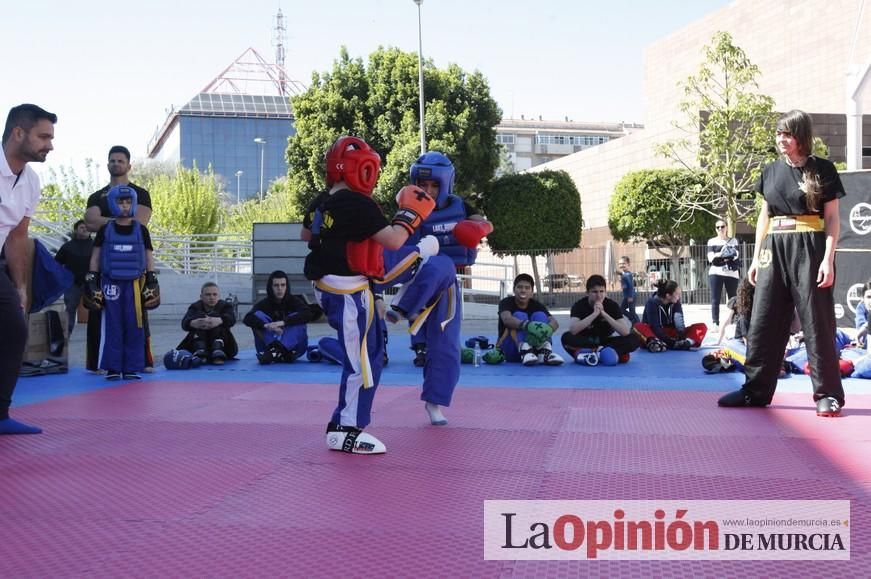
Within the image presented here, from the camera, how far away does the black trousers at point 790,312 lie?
19.5 ft

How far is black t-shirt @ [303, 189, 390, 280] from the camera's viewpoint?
4.62m

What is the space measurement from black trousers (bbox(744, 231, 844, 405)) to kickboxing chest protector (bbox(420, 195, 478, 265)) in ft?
6.80

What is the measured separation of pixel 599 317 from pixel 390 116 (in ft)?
72.2

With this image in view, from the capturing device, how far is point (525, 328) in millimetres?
9891

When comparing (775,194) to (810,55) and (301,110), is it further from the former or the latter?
(810,55)

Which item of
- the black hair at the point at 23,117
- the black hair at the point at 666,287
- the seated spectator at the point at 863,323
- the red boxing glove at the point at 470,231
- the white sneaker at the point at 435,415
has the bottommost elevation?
the white sneaker at the point at 435,415

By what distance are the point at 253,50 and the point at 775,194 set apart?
124273mm

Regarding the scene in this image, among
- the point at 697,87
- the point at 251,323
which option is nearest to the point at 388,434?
the point at 251,323

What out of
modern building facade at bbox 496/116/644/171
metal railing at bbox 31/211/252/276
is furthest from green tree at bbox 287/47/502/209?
modern building facade at bbox 496/116/644/171

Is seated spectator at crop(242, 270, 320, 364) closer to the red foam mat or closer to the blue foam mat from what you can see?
the blue foam mat

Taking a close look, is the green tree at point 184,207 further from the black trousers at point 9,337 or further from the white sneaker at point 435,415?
the white sneaker at point 435,415

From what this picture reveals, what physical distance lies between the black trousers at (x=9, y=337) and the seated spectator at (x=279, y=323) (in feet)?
15.3

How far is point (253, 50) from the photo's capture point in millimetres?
122750

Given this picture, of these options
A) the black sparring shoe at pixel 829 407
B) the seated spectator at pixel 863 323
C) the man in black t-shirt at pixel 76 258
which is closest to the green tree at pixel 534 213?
the man in black t-shirt at pixel 76 258
